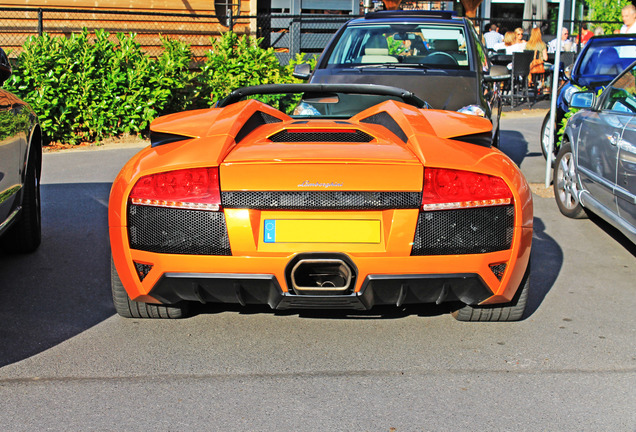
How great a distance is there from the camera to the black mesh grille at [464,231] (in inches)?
142

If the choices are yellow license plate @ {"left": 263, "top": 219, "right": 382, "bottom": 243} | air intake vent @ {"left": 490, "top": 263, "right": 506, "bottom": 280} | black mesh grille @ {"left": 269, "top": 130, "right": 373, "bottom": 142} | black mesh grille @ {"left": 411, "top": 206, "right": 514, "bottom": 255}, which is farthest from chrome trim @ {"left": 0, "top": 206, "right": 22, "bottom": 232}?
air intake vent @ {"left": 490, "top": 263, "right": 506, "bottom": 280}

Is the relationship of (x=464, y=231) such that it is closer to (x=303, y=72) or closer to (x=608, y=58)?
(x=303, y=72)

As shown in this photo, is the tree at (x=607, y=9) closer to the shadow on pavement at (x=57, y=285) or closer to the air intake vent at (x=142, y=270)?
the shadow on pavement at (x=57, y=285)

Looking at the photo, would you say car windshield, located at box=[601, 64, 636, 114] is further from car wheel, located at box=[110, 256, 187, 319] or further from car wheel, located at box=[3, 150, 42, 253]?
car wheel, located at box=[3, 150, 42, 253]

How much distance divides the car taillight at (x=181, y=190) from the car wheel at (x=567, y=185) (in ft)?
13.6

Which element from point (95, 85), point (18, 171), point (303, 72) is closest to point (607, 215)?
point (303, 72)

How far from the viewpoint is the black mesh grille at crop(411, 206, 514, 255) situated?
3.61 metres

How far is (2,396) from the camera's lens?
10.9 feet

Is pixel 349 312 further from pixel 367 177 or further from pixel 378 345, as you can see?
pixel 367 177

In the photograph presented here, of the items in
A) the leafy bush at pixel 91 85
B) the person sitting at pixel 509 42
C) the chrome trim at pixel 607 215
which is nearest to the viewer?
the chrome trim at pixel 607 215

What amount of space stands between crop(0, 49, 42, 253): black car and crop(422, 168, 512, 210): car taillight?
7.95ft

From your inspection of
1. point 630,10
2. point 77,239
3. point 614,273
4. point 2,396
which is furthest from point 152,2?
point 2,396

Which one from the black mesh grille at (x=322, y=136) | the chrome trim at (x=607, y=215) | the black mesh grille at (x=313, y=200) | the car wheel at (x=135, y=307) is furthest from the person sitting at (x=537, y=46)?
the black mesh grille at (x=313, y=200)

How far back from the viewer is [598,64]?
988 cm
